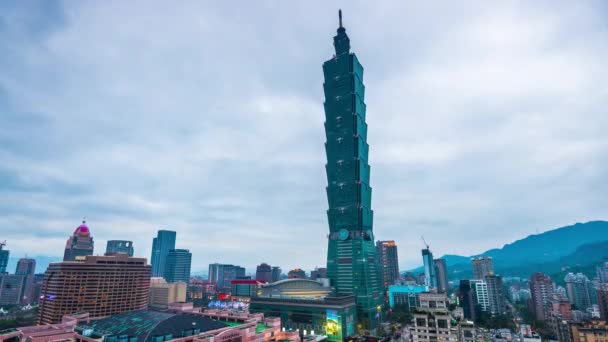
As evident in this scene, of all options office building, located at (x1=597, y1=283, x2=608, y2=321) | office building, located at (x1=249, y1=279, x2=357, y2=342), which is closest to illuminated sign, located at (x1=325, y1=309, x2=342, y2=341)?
office building, located at (x1=249, y1=279, x2=357, y2=342)

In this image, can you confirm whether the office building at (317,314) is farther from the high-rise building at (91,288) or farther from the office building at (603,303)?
the office building at (603,303)

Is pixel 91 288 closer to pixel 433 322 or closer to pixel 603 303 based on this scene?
pixel 433 322

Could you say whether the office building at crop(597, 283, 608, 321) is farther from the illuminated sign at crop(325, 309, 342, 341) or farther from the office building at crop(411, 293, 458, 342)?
the illuminated sign at crop(325, 309, 342, 341)

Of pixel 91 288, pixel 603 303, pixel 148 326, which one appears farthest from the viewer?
pixel 603 303

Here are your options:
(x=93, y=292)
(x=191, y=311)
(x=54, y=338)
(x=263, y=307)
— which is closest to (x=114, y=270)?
(x=93, y=292)

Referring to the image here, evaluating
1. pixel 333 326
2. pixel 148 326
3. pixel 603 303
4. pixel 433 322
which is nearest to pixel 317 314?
pixel 333 326

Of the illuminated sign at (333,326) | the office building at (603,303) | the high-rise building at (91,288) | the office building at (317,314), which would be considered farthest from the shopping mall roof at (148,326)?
the office building at (603,303)

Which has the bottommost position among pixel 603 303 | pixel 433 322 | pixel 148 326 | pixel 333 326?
pixel 333 326
